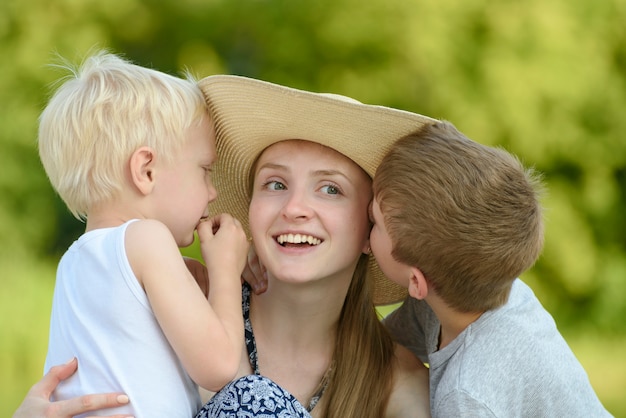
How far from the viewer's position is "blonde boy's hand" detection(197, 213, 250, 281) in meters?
2.32

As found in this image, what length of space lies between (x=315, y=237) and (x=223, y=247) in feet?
0.86

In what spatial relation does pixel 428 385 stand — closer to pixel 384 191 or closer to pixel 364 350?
pixel 364 350

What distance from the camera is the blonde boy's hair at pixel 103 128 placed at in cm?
220

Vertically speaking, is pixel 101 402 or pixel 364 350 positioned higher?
pixel 101 402

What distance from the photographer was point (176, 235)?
2340 mm

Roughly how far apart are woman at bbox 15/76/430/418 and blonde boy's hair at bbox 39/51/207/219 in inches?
9.1

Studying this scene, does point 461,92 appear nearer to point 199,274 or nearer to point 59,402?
point 199,274

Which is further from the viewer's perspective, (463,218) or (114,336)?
(463,218)

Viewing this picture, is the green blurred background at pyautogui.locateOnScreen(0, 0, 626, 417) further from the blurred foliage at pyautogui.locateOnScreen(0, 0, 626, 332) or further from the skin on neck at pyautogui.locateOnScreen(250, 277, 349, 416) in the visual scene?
the skin on neck at pyautogui.locateOnScreen(250, 277, 349, 416)

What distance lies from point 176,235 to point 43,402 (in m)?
0.54

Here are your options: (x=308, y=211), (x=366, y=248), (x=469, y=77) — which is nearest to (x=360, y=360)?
(x=366, y=248)

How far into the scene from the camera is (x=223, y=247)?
236 cm

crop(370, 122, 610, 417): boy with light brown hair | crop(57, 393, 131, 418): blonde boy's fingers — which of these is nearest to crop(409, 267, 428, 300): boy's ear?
crop(370, 122, 610, 417): boy with light brown hair

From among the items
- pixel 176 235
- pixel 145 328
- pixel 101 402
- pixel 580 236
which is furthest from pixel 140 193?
pixel 580 236
